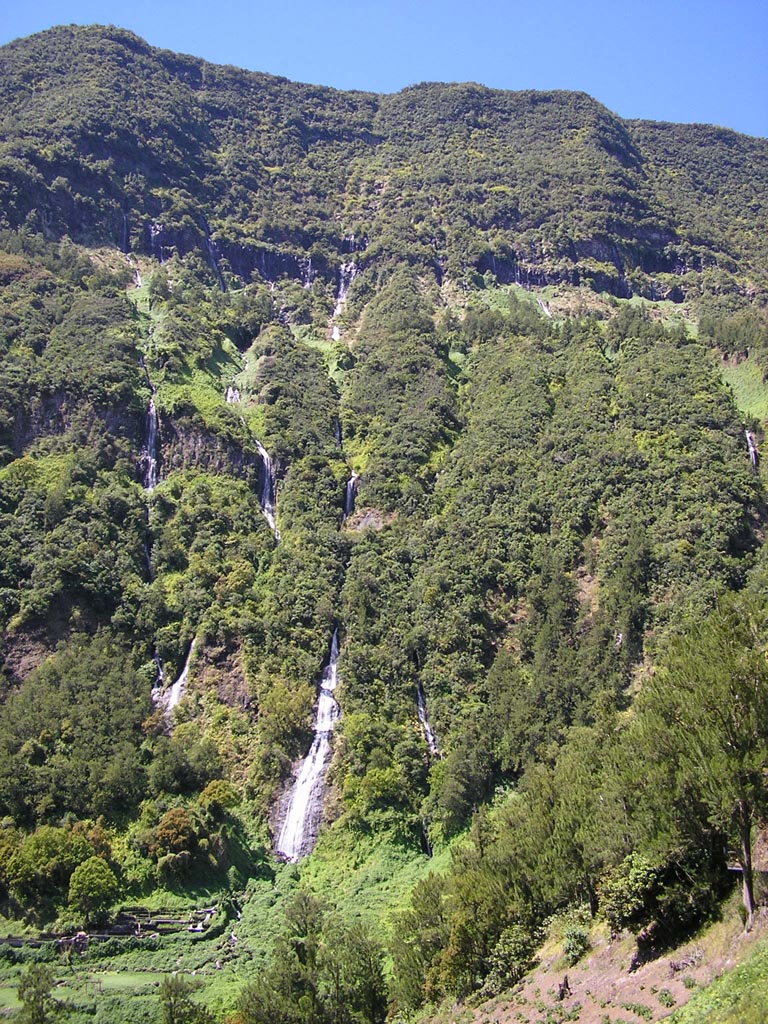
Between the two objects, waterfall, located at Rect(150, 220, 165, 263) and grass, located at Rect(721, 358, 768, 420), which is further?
waterfall, located at Rect(150, 220, 165, 263)

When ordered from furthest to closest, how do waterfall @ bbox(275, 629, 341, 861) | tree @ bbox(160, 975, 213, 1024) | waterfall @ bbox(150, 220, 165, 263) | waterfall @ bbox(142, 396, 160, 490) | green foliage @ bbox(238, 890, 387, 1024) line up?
waterfall @ bbox(150, 220, 165, 263)
waterfall @ bbox(142, 396, 160, 490)
waterfall @ bbox(275, 629, 341, 861)
green foliage @ bbox(238, 890, 387, 1024)
tree @ bbox(160, 975, 213, 1024)

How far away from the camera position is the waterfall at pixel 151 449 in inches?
3733

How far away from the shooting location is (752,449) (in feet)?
270

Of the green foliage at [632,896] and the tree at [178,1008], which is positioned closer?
the green foliage at [632,896]

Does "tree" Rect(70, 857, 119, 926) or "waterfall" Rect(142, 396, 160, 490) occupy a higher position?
"waterfall" Rect(142, 396, 160, 490)

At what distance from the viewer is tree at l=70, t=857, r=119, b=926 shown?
51.7 m

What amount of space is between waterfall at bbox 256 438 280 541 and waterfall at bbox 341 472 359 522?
340 inches

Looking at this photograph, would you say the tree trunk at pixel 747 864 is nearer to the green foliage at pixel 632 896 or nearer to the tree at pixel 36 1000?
the green foliage at pixel 632 896

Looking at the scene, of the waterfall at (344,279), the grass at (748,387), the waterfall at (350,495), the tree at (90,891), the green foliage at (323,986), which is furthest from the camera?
the waterfall at (344,279)

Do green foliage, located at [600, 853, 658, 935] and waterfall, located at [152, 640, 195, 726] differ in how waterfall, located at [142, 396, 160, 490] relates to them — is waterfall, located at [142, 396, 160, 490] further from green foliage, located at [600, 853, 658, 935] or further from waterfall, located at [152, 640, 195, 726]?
green foliage, located at [600, 853, 658, 935]

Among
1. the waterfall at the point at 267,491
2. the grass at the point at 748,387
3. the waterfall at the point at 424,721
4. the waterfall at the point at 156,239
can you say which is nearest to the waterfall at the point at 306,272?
the waterfall at the point at 156,239

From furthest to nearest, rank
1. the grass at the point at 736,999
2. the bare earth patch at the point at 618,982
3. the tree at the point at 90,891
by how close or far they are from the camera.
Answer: the tree at the point at 90,891
the bare earth patch at the point at 618,982
the grass at the point at 736,999

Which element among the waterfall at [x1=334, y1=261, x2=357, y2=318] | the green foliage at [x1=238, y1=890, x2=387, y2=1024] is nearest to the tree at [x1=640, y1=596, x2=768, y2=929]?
the green foliage at [x1=238, y1=890, x2=387, y2=1024]

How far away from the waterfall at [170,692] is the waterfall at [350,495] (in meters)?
26.3
